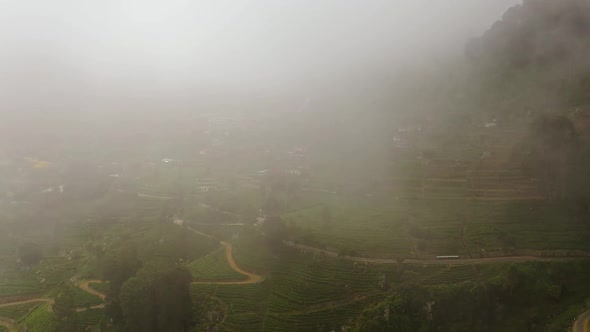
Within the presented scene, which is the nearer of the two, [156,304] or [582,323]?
[582,323]

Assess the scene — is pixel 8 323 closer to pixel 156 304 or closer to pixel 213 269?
pixel 156 304

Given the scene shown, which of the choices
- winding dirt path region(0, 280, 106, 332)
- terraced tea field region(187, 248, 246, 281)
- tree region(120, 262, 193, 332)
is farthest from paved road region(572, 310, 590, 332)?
winding dirt path region(0, 280, 106, 332)

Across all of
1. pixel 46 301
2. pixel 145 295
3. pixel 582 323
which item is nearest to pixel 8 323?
pixel 46 301

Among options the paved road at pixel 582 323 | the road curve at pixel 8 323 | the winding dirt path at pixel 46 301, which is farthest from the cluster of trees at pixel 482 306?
the road curve at pixel 8 323

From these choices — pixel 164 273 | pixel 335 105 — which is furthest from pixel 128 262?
pixel 335 105

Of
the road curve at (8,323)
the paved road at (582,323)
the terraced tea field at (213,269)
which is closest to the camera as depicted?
the paved road at (582,323)

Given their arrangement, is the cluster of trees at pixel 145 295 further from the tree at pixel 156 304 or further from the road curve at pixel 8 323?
the road curve at pixel 8 323

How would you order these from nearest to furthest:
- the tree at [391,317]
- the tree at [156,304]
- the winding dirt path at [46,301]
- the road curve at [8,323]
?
the tree at [391,317] → the tree at [156,304] → the road curve at [8,323] → the winding dirt path at [46,301]

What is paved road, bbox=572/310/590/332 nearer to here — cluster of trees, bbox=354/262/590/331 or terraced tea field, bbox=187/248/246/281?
cluster of trees, bbox=354/262/590/331

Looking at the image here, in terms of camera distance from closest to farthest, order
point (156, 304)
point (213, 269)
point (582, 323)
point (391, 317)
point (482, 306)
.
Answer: point (582, 323)
point (391, 317)
point (156, 304)
point (482, 306)
point (213, 269)
